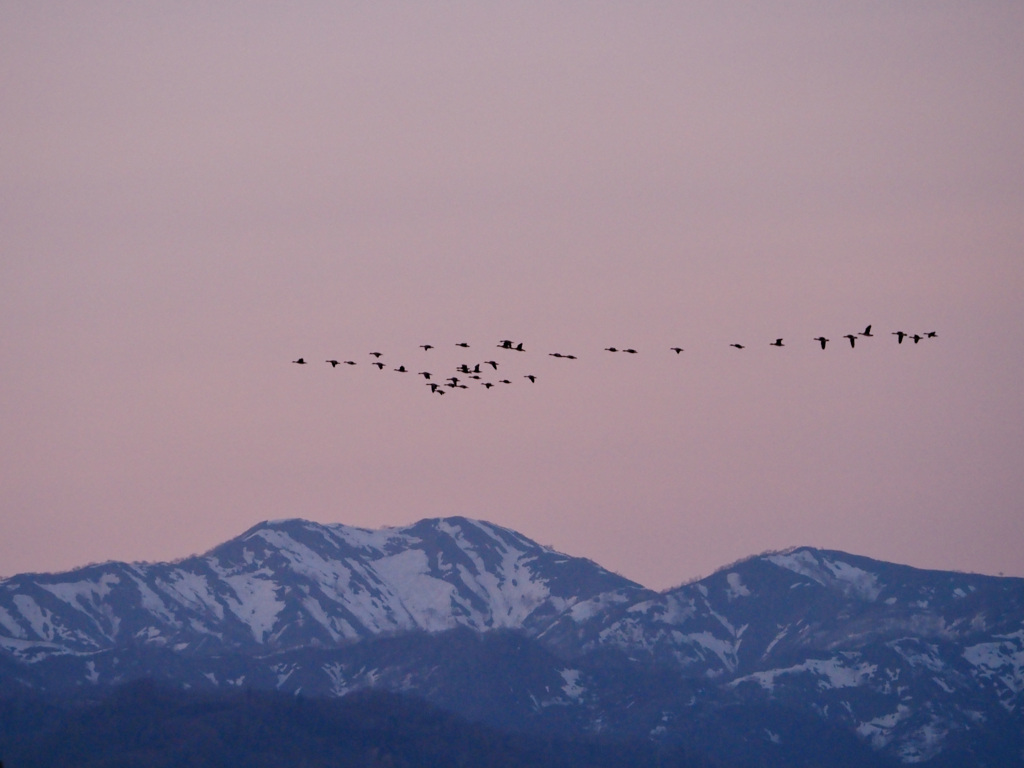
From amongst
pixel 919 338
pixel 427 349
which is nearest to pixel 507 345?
pixel 427 349

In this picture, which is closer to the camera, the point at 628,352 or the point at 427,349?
the point at 427,349

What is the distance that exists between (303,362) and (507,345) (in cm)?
1595

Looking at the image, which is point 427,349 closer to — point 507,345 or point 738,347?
point 507,345

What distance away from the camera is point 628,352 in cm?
15625

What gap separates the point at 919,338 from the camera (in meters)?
146

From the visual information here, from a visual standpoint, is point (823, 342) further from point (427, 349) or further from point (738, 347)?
point (427, 349)

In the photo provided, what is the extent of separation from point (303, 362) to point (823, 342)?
1594 inches

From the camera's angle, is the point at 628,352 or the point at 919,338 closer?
the point at 919,338

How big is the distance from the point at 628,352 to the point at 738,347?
1147 centimetres

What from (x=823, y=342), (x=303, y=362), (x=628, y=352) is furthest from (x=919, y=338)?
(x=303, y=362)

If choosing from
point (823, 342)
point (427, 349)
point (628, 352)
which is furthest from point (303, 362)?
point (823, 342)

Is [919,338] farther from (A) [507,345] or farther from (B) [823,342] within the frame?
(A) [507,345]

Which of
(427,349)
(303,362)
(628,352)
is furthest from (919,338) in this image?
(303,362)

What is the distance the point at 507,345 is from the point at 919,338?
30.6 metres
